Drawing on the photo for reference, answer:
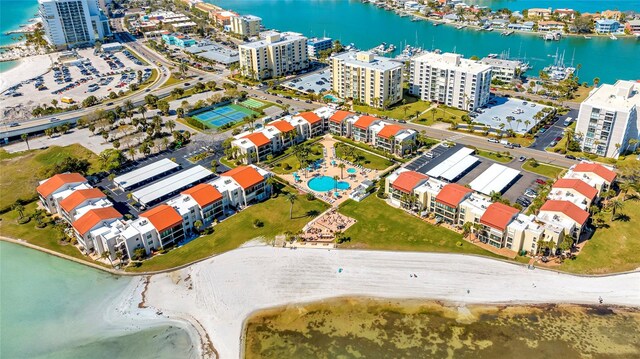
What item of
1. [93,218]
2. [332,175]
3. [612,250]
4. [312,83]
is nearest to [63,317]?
[93,218]

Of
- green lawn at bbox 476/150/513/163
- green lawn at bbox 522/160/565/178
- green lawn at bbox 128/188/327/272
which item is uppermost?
green lawn at bbox 476/150/513/163

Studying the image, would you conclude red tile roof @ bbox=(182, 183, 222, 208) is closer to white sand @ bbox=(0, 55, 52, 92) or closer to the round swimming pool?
the round swimming pool

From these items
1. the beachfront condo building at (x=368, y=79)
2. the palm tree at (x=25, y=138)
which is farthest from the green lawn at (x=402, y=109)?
the palm tree at (x=25, y=138)

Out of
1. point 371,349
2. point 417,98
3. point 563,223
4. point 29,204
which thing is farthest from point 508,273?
point 29,204

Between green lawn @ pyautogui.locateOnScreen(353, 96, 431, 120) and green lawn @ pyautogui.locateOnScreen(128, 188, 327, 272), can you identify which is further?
green lawn @ pyautogui.locateOnScreen(353, 96, 431, 120)

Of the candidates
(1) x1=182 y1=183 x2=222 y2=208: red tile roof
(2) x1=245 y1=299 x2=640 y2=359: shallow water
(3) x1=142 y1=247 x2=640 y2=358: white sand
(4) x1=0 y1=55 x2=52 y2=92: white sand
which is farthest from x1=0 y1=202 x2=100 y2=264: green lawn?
(4) x1=0 y1=55 x2=52 y2=92: white sand

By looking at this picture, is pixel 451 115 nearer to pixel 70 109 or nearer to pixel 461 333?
pixel 461 333

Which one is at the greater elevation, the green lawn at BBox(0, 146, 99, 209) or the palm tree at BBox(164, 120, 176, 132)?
the palm tree at BBox(164, 120, 176, 132)
